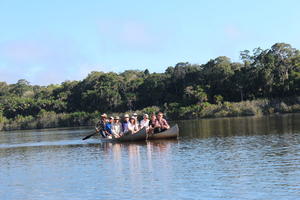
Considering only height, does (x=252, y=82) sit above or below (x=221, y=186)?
above

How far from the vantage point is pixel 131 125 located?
31234 mm

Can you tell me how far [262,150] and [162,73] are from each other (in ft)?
242

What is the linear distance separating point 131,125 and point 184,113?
43.9 metres

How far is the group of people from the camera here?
30.4m

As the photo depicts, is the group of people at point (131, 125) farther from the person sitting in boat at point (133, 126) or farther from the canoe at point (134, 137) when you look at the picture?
the canoe at point (134, 137)

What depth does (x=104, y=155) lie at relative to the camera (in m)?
23.9

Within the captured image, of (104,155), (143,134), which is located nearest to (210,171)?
(104,155)

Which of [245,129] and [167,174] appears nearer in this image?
[167,174]

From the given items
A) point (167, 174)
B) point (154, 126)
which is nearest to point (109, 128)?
point (154, 126)

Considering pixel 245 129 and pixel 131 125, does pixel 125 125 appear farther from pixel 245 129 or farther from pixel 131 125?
pixel 245 129

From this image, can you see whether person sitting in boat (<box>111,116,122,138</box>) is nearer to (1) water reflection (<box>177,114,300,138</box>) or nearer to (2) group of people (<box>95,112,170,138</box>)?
(2) group of people (<box>95,112,170,138</box>)

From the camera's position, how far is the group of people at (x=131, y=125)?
99.9ft

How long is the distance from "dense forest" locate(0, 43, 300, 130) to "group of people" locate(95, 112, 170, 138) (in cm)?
3626

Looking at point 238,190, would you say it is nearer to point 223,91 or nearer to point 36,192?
point 36,192
